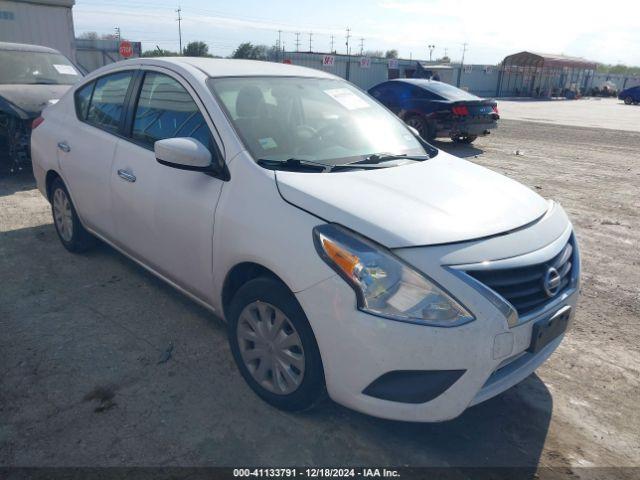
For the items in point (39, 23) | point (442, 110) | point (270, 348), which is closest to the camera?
point (270, 348)

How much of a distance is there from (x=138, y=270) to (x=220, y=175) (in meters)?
1.97

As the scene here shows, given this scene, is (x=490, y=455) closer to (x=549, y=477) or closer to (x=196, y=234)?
(x=549, y=477)

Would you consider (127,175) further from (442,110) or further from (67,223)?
(442,110)

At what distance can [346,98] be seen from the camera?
363 centimetres

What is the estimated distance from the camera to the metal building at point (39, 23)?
11920mm

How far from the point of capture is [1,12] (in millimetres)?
11703

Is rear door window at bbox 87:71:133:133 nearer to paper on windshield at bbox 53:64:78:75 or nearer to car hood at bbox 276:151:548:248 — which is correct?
car hood at bbox 276:151:548:248

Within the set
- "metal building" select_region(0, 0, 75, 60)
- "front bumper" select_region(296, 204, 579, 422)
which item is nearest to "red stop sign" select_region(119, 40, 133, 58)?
"metal building" select_region(0, 0, 75, 60)

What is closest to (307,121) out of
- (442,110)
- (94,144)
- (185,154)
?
(185,154)

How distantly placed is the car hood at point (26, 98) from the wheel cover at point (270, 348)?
5820 millimetres

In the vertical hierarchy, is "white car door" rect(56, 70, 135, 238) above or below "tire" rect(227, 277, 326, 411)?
above

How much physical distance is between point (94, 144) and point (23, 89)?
4.65 meters

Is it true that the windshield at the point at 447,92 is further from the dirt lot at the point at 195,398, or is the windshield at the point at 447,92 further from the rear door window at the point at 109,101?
the rear door window at the point at 109,101

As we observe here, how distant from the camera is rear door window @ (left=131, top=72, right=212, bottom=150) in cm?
300
